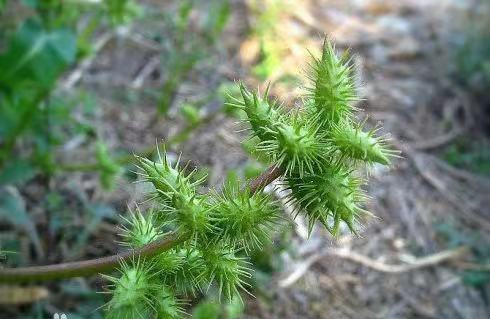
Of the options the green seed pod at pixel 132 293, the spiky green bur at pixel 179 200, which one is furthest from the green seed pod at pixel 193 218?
the green seed pod at pixel 132 293

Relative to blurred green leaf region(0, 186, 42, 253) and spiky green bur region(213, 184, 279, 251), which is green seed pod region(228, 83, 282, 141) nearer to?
spiky green bur region(213, 184, 279, 251)

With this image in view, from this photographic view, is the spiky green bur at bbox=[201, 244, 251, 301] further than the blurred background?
No

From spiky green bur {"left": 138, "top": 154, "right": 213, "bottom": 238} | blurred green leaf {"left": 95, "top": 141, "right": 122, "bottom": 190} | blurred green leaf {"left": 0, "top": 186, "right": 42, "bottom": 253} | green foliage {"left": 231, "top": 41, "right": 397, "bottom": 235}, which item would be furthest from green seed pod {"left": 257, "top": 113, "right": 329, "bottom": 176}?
blurred green leaf {"left": 0, "top": 186, "right": 42, "bottom": 253}

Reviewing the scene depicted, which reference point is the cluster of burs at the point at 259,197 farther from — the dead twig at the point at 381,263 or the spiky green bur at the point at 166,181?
the dead twig at the point at 381,263

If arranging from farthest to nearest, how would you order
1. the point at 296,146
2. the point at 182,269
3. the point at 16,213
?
1. the point at 16,213
2. the point at 182,269
3. the point at 296,146

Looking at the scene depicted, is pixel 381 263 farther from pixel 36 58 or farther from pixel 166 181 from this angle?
pixel 166 181

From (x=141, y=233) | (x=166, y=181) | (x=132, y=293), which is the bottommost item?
(x=132, y=293)

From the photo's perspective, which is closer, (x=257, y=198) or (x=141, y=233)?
(x=257, y=198)

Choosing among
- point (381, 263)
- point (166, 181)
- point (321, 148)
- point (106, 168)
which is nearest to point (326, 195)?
point (321, 148)
